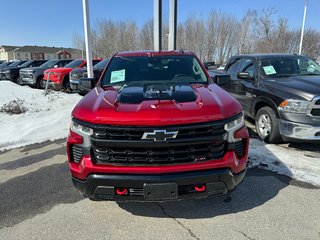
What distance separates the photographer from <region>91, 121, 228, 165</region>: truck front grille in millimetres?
2498

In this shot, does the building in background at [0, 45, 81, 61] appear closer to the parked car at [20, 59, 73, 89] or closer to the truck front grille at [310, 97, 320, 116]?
the parked car at [20, 59, 73, 89]

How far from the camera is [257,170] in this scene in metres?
4.17

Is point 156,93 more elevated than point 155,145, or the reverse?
point 156,93

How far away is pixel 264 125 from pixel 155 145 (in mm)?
3595

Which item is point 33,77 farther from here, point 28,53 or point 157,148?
point 28,53

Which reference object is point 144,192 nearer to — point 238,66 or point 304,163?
point 304,163

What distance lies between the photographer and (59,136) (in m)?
6.26

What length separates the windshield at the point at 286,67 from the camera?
228 inches

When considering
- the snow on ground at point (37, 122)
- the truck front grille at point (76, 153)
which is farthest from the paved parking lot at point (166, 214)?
the snow on ground at point (37, 122)

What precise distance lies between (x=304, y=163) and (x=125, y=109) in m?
3.23

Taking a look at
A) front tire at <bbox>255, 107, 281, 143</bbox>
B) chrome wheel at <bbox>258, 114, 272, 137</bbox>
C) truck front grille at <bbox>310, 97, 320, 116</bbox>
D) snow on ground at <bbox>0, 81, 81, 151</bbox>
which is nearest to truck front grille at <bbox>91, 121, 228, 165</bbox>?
truck front grille at <bbox>310, 97, 320, 116</bbox>

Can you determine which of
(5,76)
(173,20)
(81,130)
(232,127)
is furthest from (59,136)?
(5,76)

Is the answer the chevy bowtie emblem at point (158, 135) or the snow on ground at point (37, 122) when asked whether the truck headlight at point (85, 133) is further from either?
the snow on ground at point (37, 122)

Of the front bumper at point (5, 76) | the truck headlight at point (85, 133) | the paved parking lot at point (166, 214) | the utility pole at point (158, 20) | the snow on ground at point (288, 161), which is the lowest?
the paved parking lot at point (166, 214)
